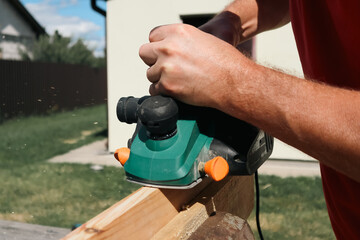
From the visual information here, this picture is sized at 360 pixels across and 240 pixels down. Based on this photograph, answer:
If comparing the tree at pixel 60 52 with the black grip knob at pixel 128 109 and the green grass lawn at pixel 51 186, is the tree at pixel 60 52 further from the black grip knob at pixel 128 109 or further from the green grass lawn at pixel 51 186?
the black grip knob at pixel 128 109

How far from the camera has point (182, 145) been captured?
3.03 ft

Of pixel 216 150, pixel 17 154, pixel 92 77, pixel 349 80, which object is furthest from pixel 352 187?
pixel 92 77

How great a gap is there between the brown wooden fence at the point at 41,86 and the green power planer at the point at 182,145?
38.0 ft

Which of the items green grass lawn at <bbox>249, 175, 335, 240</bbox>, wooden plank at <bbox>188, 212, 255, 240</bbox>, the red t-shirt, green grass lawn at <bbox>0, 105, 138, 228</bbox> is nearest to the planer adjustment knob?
wooden plank at <bbox>188, 212, 255, 240</bbox>

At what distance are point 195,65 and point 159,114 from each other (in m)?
0.14

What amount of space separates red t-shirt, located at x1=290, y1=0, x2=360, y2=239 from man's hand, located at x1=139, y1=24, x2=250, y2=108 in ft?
1.01

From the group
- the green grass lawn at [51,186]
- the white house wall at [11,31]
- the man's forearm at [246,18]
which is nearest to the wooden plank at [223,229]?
the man's forearm at [246,18]

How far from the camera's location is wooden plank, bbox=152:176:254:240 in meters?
0.88

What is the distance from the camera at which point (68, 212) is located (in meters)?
3.96

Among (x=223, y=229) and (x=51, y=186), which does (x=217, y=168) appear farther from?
(x=51, y=186)

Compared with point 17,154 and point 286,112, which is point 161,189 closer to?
point 286,112

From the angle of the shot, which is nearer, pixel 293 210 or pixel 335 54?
pixel 335 54

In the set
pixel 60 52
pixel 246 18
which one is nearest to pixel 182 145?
pixel 246 18

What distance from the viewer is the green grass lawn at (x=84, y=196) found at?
357 cm
